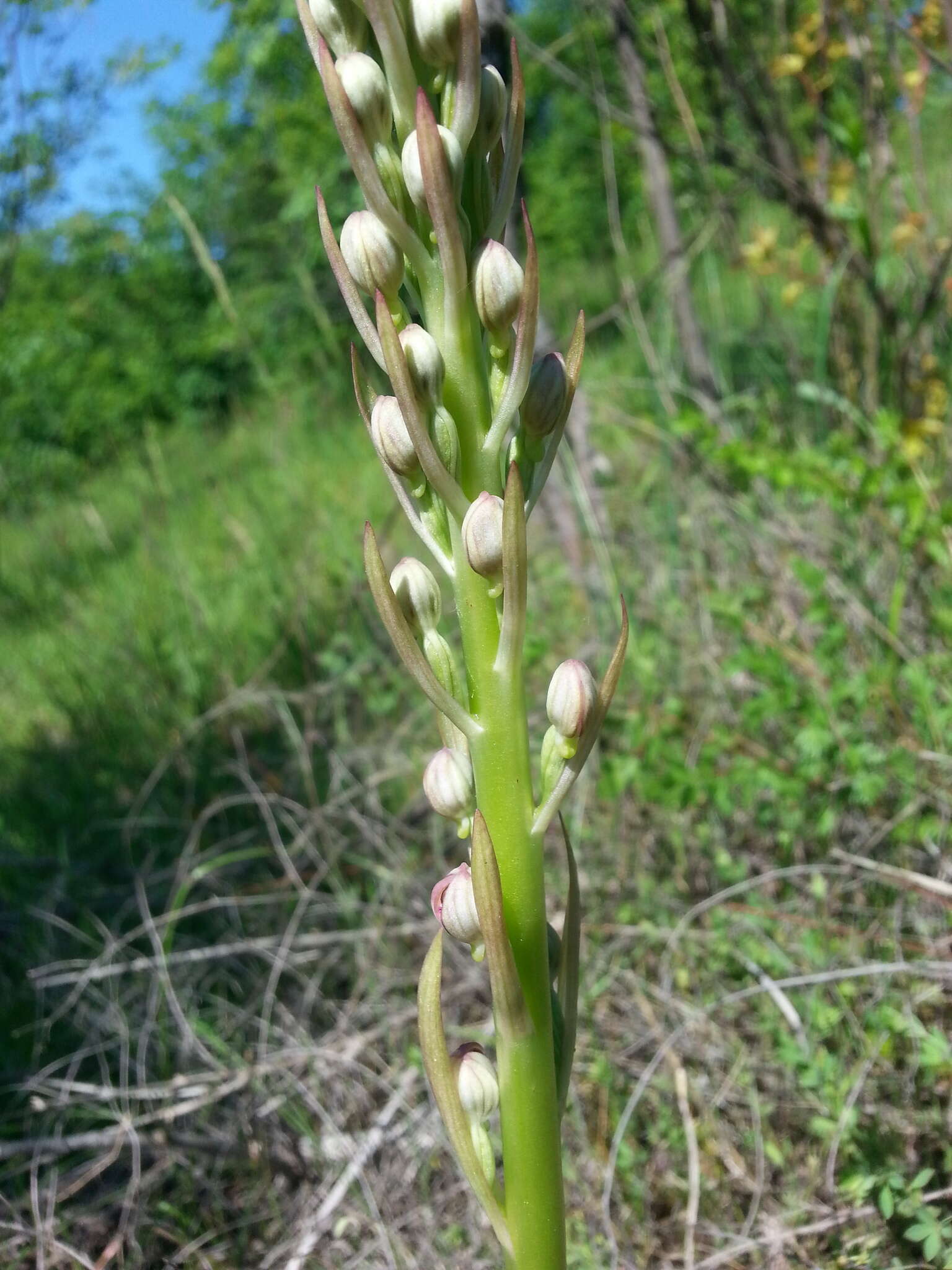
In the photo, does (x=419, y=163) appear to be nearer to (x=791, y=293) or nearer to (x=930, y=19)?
(x=930, y=19)

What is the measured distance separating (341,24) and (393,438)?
0.38 m

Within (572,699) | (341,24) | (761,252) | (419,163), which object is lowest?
(761,252)

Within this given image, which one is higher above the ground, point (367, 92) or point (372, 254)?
point (367, 92)

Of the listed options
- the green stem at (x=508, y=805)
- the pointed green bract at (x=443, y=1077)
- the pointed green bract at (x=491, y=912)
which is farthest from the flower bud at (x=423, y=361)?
the pointed green bract at (x=443, y=1077)

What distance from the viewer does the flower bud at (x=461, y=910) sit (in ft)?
3.16

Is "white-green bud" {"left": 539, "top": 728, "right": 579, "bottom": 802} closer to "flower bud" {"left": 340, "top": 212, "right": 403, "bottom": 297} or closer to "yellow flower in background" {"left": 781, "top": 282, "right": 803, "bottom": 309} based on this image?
"flower bud" {"left": 340, "top": 212, "right": 403, "bottom": 297}

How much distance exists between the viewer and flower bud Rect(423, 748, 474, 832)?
1.00m

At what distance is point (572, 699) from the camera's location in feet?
3.16

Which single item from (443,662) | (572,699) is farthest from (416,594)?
(572,699)

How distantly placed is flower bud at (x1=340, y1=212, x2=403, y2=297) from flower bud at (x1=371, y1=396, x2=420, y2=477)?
108 mm

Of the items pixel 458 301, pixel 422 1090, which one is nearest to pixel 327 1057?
pixel 422 1090

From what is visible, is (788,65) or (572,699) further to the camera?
(788,65)

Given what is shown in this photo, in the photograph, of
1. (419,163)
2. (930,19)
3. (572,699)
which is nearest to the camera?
(419,163)

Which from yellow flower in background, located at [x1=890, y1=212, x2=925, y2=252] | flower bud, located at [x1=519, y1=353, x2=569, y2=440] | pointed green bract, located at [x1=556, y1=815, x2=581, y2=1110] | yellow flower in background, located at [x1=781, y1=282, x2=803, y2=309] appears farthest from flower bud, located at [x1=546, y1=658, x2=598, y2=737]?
yellow flower in background, located at [x1=781, y1=282, x2=803, y2=309]
